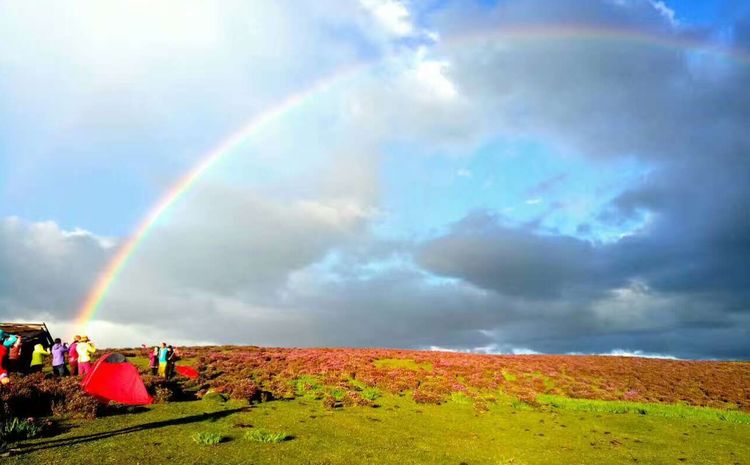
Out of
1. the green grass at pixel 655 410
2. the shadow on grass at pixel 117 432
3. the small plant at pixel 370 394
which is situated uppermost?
the shadow on grass at pixel 117 432

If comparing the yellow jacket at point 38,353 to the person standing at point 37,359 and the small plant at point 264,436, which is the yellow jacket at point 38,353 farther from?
the small plant at point 264,436

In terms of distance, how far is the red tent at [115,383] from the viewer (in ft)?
66.7

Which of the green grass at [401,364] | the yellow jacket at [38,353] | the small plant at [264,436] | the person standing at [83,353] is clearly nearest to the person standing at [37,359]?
the yellow jacket at [38,353]

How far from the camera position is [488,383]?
1524 inches

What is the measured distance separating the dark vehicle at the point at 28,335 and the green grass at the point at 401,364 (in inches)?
Result: 1091

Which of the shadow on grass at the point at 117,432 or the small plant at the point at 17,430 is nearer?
the shadow on grass at the point at 117,432

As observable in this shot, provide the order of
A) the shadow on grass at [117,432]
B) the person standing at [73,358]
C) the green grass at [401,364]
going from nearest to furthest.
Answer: the shadow on grass at [117,432]
the person standing at [73,358]
the green grass at [401,364]

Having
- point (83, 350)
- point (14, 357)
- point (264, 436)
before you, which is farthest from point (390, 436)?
point (14, 357)

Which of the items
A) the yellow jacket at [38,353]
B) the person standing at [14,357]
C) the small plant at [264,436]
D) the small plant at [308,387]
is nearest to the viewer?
the small plant at [264,436]

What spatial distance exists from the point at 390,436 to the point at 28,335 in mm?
35932

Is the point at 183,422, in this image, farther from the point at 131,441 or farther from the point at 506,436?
the point at 506,436

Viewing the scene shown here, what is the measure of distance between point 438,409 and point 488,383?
40.6ft

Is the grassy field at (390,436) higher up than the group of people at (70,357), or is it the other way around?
the group of people at (70,357)

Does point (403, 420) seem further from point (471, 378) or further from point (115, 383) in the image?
point (471, 378)
